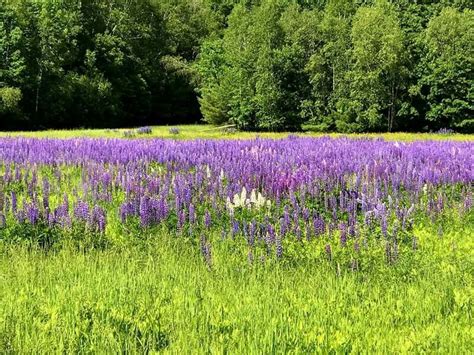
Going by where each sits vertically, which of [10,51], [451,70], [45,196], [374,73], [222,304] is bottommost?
[222,304]

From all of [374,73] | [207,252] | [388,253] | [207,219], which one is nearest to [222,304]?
[207,252]

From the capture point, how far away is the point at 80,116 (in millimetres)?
52219

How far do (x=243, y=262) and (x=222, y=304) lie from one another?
1.40 meters

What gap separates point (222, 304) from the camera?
446cm

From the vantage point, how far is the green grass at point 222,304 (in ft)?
12.3

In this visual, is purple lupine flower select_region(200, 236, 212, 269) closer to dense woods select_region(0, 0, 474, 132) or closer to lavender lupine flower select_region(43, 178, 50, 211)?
lavender lupine flower select_region(43, 178, 50, 211)

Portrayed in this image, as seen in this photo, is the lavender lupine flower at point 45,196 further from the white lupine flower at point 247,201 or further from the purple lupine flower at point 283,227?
the purple lupine flower at point 283,227

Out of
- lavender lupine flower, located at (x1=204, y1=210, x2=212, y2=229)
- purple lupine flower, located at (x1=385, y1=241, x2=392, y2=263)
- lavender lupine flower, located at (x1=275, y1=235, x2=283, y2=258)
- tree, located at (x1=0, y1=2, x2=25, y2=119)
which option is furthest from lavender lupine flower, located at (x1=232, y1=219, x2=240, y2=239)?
tree, located at (x1=0, y1=2, x2=25, y2=119)

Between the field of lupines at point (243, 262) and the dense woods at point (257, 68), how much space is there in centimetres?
3219

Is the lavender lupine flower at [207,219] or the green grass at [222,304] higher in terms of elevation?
the lavender lupine flower at [207,219]

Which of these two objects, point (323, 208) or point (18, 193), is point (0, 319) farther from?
point (18, 193)

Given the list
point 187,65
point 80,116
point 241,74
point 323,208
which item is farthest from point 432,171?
point 187,65

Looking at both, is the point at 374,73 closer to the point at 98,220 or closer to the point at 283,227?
the point at 283,227

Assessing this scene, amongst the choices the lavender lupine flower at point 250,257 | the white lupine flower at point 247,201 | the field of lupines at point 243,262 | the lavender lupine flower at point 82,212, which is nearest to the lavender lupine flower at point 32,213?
the field of lupines at point 243,262
